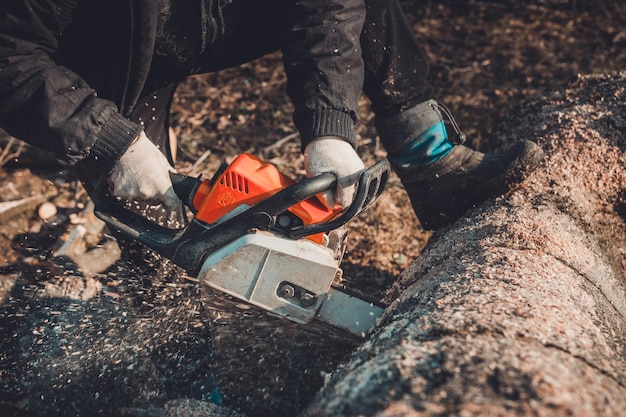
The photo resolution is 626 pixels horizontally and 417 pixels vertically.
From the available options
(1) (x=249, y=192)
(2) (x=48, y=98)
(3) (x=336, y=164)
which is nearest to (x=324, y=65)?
(3) (x=336, y=164)

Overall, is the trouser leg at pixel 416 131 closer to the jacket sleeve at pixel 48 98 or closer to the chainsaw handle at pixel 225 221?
the chainsaw handle at pixel 225 221

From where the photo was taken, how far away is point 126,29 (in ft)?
6.85

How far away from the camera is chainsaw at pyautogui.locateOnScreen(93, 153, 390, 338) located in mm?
1923

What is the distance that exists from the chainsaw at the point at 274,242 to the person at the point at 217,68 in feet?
0.34

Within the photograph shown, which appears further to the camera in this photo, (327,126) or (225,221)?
(327,126)

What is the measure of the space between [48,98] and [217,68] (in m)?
0.88

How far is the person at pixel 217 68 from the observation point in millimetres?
1975

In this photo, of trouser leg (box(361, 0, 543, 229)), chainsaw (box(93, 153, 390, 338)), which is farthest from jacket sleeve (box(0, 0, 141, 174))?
trouser leg (box(361, 0, 543, 229))

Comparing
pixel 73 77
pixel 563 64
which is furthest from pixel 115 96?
pixel 563 64

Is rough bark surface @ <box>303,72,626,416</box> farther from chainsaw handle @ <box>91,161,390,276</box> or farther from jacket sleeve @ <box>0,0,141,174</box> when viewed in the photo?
jacket sleeve @ <box>0,0,141,174</box>

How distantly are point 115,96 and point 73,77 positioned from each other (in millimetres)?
291

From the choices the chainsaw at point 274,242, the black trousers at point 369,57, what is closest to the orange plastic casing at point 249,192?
the chainsaw at point 274,242

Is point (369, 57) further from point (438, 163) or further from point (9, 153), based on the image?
point (9, 153)

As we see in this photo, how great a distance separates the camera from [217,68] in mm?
2650
